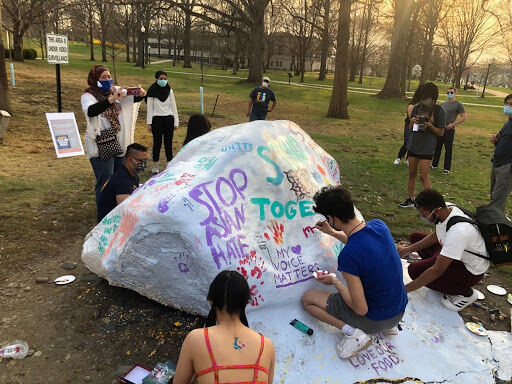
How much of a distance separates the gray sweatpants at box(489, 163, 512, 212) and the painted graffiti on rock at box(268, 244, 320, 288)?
342 cm

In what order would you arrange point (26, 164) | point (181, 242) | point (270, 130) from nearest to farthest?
point (181, 242)
point (270, 130)
point (26, 164)

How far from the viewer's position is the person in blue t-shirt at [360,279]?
271cm

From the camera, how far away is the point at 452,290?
12.5 feet

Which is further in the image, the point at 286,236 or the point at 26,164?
the point at 26,164

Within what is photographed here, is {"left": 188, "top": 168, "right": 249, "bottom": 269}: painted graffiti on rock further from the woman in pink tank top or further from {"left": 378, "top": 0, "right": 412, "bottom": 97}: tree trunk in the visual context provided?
{"left": 378, "top": 0, "right": 412, "bottom": 97}: tree trunk

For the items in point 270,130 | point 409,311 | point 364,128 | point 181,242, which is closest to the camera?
point 181,242

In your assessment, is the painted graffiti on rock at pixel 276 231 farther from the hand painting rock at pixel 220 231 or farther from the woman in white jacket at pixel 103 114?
the woman in white jacket at pixel 103 114

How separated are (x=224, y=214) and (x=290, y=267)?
0.73 metres

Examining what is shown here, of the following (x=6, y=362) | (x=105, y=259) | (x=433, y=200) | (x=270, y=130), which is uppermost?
(x=270, y=130)

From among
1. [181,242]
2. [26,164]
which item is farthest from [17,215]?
[181,242]

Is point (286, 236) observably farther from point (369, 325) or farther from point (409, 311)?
point (409, 311)

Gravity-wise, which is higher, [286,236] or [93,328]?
[286,236]

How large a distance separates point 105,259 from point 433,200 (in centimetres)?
291

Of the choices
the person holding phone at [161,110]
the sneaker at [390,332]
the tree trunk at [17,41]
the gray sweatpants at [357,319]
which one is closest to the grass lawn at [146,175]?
the person holding phone at [161,110]
